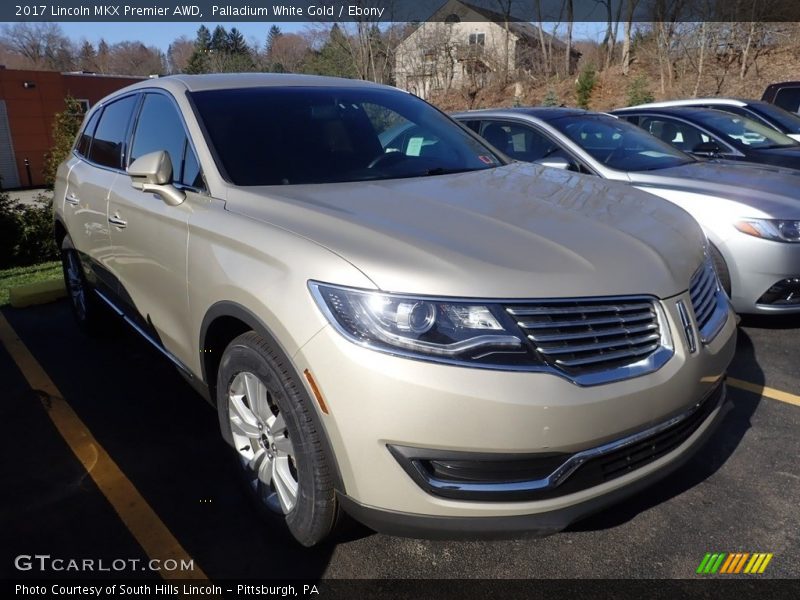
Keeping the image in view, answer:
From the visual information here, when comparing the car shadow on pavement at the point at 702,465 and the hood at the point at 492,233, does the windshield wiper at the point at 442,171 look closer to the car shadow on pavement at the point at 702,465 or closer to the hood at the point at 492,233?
the hood at the point at 492,233

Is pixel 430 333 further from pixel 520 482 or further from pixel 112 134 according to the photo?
pixel 112 134

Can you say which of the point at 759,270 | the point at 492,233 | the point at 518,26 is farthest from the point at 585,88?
the point at 492,233

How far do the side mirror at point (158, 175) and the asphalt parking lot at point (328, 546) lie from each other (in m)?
1.30

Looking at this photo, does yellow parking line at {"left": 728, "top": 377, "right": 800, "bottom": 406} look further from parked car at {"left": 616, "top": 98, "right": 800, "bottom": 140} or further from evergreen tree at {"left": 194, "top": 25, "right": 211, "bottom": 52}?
evergreen tree at {"left": 194, "top": 25, "right": 211, "bottom": 52}

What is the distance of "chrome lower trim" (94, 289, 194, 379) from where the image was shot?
126 inches

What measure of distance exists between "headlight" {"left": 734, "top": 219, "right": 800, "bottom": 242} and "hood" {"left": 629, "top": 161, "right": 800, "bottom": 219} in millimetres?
47

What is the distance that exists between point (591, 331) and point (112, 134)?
11.8 ft

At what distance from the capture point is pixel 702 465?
3021mm

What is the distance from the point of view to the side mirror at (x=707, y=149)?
253 inches

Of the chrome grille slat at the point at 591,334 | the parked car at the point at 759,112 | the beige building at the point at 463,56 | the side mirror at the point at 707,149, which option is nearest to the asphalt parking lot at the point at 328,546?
the chrome grille slat at the point at 591,334

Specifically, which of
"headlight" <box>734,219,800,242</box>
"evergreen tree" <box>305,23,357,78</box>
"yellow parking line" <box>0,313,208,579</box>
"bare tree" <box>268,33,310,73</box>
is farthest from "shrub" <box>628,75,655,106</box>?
"bare tree" <box>268,33,310,73</box>

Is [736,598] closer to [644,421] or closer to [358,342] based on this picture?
[644,421]

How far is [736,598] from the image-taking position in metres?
2.25

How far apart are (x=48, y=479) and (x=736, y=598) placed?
2.98 m
